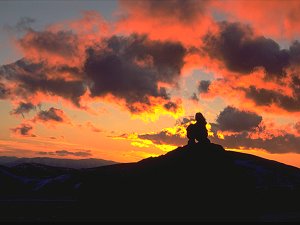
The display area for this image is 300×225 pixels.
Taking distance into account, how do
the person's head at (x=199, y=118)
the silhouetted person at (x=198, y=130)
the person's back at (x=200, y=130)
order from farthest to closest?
the person's head at (x=199, y=118), the person's back at (x=200, y=130), the silhouetted person at (x=198, y=130)

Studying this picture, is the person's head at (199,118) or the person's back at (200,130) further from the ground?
the person's head at (199,118)

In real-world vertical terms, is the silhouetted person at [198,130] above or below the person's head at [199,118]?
below

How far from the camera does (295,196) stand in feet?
648

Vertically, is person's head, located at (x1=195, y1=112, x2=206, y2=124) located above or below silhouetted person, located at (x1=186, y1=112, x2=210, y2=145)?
above

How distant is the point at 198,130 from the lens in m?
183

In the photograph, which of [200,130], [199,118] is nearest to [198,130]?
[200,130]

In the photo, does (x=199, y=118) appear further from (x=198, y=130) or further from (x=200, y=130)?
(x=198, y=130)

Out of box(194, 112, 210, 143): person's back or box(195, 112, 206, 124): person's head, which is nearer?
box(194, 112, 210, 143): person's back

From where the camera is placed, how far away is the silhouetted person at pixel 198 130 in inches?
7195

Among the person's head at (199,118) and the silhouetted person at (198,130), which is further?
the person's head at (199,118)

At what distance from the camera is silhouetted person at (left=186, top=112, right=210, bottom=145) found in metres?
183

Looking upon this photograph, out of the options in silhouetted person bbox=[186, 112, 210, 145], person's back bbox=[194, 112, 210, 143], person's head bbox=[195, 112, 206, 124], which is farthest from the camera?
person's head bbox=[195, 112, 206, 124]

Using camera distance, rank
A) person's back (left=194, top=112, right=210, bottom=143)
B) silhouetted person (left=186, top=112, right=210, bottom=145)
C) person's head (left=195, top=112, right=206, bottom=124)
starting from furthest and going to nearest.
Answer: person's head (left=195, top=112, right=206, bottom=124) < person's back (left=194, top=112, right=210, bottom=143) < silhouetted person (left=186, top=112, right=210, bottom=145)

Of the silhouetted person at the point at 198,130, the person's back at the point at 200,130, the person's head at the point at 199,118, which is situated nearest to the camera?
the silhouetted person at the point at 198,130
